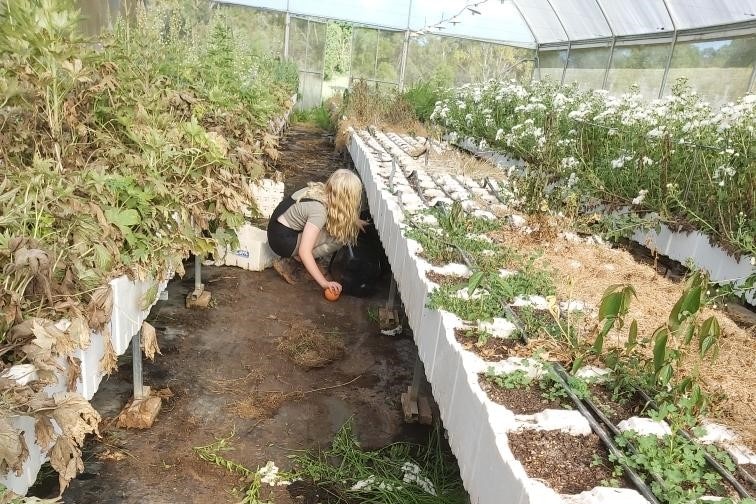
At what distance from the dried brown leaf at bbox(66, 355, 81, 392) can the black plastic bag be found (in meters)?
3.23

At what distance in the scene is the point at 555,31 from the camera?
574 inches

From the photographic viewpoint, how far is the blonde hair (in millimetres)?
4387

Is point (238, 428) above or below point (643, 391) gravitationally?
below

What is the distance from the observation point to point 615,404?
1826 mm

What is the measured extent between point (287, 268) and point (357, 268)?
644 millimetres

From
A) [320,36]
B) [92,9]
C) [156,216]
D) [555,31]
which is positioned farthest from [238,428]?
[320,36]

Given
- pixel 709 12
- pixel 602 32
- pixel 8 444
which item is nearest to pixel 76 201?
pixel 8 444

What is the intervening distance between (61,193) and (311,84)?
1580 centimetres

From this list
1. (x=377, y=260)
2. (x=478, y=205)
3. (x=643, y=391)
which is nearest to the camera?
(x=643, y=391)

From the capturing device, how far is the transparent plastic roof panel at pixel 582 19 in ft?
38.1

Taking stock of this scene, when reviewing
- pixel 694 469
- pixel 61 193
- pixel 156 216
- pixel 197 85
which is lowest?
pixel 694 469

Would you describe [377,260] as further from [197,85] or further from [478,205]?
[197,85]

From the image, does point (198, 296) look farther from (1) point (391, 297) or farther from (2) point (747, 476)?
(2) point (747, 476)

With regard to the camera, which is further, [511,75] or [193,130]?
[511,75]
